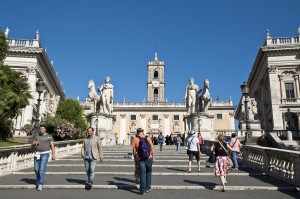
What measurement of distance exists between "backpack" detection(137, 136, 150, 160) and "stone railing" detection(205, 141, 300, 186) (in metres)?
4.15

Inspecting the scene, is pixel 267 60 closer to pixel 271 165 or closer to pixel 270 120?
pixel 270 120

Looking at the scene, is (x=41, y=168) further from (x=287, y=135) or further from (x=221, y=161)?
(x=287, y=135)

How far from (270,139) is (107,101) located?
14.3 meters

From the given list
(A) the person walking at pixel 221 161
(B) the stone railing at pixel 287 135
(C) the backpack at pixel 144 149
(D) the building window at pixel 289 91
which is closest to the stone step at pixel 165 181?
(A) the person walking at pixel 221 161

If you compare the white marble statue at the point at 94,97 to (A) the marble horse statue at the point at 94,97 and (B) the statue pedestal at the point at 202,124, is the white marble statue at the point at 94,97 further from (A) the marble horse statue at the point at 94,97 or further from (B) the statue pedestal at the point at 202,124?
(B) the statue pedestal at the point at 202,124

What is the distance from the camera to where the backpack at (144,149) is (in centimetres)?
729

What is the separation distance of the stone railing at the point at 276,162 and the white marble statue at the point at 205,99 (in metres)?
9.26

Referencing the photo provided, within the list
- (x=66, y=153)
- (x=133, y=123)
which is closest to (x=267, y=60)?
(x=66, y=153)

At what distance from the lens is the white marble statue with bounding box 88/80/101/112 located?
25.0 meters

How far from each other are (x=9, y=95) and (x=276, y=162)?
20.0m

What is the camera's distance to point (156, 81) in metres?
82.6

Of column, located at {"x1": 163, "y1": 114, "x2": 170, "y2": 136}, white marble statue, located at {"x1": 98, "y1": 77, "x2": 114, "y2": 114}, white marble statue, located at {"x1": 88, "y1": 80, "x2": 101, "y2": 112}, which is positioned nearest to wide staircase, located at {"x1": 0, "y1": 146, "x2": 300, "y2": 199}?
white marble statue, located at {"x1": 88, "y1": 80, "x2": 101, "y2": 112}

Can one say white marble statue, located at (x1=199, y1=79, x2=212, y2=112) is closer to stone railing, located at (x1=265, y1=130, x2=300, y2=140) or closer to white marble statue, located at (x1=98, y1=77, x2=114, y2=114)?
stone railing, located at (x1=265, y1=130, x2=300, y2=140)

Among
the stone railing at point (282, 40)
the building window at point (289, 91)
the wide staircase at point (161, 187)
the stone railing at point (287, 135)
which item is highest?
the stone railing at point (282, 40)
